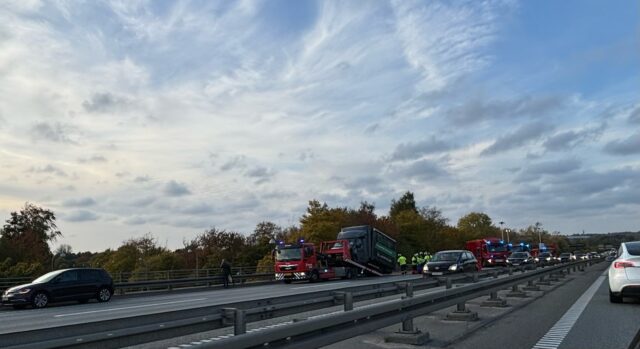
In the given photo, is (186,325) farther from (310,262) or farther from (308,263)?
(310,262)

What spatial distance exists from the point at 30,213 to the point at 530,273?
68.6 meters

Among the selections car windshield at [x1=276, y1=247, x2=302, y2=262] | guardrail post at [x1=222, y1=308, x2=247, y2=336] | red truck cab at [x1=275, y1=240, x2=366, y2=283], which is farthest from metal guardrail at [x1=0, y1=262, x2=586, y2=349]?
car windshield at [x1=276, y1=247, x2=302, y2=262]

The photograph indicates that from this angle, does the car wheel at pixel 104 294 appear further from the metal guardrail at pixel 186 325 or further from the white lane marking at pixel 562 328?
the white lane marking at pixel 562 328

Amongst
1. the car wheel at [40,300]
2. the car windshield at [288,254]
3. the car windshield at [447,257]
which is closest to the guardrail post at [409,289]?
the car wheel at [40,300]

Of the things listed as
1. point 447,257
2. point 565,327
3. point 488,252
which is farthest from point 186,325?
point 488,252

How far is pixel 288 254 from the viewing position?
35.8 meters

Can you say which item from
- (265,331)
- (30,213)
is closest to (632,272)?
(265,331)

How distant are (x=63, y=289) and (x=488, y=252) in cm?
4567

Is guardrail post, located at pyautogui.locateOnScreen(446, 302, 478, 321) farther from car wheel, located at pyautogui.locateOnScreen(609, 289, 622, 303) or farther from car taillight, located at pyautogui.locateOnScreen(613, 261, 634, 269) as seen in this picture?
car wheel, located at pyautogui.locateOnScreen(609, 289, 622, 303)

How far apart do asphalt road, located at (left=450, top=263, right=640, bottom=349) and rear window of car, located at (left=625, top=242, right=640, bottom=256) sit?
50.0 inches

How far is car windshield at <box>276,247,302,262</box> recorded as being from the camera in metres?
35.4

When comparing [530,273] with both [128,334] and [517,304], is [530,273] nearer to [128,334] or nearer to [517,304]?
[517,304]

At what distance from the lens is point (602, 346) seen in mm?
8844

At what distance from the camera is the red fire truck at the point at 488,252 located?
190 feet
